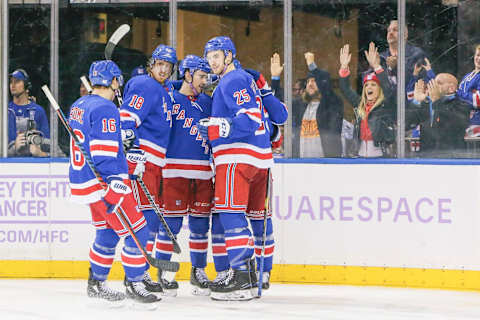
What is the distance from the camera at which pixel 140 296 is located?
4754 mm

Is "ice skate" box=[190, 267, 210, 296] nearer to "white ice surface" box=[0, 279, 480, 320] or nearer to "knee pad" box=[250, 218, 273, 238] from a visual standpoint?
"white ice surface" box=[0, 279, 480, 320]

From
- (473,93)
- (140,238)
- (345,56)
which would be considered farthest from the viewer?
(345,56)

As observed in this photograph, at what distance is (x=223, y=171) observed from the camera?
501 cm

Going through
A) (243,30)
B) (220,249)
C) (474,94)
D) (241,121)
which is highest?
(243,30)

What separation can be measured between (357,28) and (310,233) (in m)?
1.42

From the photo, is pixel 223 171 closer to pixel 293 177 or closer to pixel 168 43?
pixel 293 177

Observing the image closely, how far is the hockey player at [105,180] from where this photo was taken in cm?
453

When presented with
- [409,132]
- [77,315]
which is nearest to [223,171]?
[77,315]

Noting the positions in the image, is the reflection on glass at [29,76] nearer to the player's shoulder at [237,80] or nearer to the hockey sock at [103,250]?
the hockey sock at [103,250]

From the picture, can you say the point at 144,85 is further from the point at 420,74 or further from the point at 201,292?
the point at 420,74

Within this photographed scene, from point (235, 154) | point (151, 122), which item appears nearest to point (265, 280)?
point (235, 154)

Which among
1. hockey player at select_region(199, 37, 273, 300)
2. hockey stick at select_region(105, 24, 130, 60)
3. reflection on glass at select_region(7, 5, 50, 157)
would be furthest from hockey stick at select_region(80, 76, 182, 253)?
reflection on glass at select_region(7, 5, 50, 157)

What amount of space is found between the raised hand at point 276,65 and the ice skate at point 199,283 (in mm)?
1538

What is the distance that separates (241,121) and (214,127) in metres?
0.17
